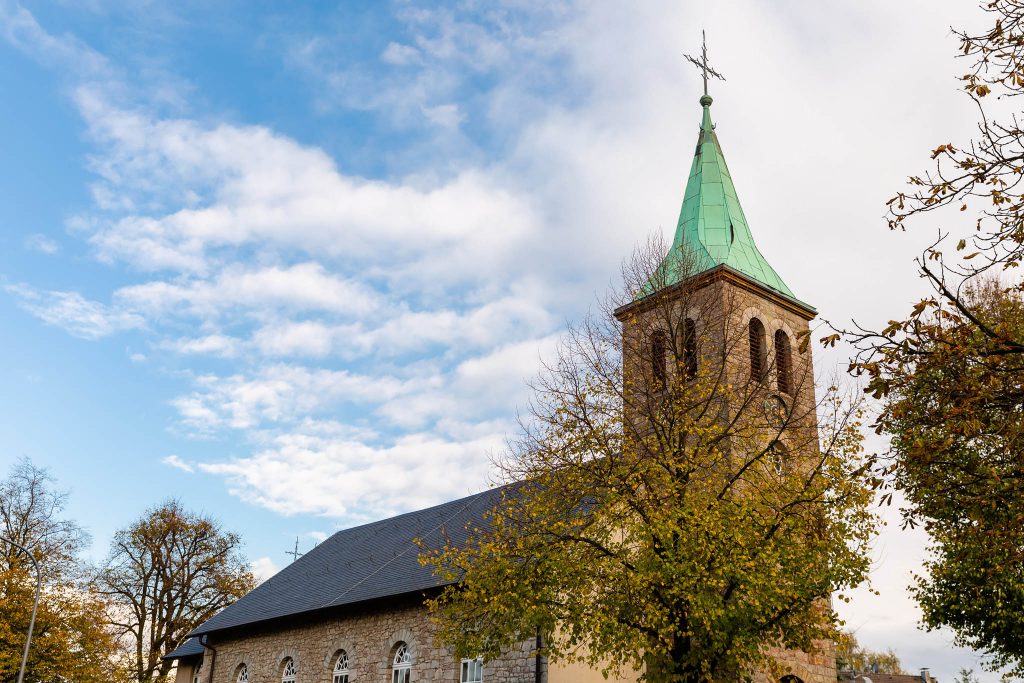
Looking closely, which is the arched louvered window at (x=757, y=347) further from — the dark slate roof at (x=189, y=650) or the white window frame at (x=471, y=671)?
the dark slate roof at (x=189, y=650)

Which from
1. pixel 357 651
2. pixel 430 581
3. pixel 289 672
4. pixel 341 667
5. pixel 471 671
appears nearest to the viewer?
pixel 471 671

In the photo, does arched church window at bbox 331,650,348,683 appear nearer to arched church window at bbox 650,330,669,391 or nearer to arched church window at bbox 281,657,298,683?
arched church window at bbox 281,657,298,683

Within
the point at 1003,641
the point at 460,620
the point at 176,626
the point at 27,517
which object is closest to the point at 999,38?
the point at 460,620

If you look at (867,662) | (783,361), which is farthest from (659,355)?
(867,662)

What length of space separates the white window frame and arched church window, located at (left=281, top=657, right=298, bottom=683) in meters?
7.24

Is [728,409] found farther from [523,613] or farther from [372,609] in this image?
[372,609]

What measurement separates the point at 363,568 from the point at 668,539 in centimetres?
1536

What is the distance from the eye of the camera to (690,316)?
801 inches

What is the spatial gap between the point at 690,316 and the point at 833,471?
20.3 feet

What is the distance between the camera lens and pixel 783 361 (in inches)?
966

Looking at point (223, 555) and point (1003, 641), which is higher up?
point (223, 555)

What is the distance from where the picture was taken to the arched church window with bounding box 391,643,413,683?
70.3ft

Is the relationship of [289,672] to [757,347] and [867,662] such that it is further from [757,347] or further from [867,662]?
[867,662]

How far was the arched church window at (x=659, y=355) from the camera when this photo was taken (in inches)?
727
